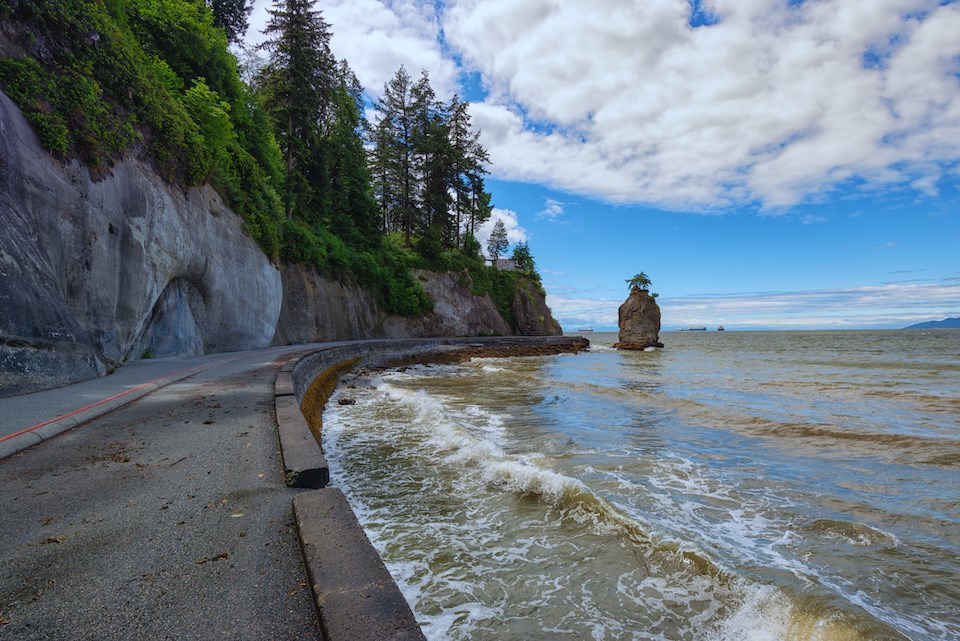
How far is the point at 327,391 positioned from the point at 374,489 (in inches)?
335

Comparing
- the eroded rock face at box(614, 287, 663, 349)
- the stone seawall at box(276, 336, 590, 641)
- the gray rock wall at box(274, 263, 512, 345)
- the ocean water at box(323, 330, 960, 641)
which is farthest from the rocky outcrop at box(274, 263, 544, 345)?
the stone seawall at box(276, 336, 590, 641)

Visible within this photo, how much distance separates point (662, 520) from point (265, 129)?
26025 mm

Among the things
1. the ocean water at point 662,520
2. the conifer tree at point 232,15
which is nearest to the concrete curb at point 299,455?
the ocean water at point 662,520

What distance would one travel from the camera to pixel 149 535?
2922 mm

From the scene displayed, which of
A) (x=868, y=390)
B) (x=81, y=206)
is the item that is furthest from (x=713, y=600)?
(x=868, y=390)

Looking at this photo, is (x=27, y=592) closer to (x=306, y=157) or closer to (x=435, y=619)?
(x=435, y=619)

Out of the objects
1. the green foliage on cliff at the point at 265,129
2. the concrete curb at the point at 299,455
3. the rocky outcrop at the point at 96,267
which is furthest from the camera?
the green foliage on cliff at the point at 265,129

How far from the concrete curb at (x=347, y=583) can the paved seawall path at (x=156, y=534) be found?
1 cm

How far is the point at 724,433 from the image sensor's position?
919 centimetres

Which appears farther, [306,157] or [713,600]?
[306,157]

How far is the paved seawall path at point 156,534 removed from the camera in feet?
6.81

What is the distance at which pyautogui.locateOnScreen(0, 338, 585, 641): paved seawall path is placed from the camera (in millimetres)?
2076

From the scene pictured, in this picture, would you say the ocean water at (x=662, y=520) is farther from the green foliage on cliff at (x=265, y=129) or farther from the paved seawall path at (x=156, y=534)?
the green foliage on cliff at (x=265, y=129)

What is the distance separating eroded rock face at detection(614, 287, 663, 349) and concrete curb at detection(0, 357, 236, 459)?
4184 centimetres
